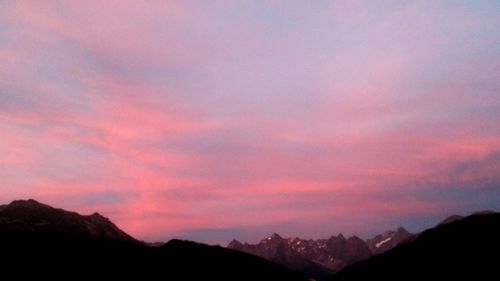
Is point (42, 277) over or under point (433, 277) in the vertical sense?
over

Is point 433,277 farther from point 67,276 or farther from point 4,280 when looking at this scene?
point 4,280

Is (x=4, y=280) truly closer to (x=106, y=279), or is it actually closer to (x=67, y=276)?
(x=67, y=276)

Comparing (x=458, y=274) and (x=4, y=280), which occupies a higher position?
(x=4, y=280)

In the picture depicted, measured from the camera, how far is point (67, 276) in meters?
199

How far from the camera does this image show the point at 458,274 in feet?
624

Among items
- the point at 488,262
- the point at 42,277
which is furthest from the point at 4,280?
the point at 488,262

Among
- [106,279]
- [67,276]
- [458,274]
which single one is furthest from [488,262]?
[67,276]

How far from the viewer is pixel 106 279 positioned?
200 metres

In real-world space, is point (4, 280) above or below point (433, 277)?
above

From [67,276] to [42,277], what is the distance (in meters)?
9.64

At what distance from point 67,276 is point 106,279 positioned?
16046mm

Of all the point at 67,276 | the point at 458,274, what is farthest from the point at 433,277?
the point at 67,276

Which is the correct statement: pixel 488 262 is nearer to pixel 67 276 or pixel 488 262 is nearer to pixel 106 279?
pixel 106 279

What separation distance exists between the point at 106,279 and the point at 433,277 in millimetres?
134732
